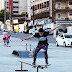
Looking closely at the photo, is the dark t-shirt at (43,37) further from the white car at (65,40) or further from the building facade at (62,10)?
the building facade at (62,10)

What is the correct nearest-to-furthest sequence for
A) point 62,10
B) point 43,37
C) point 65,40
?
point 43,37, point 65,40, point 62,10

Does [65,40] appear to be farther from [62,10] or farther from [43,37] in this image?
[62,10]

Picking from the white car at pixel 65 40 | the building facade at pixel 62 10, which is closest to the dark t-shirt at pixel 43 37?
the white car at pixel 65 40

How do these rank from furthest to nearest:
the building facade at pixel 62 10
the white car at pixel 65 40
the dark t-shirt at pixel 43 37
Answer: the building facade at pixel 62 10, the white car at pixel 65 40, the dark t-shirt at pixel 43 37

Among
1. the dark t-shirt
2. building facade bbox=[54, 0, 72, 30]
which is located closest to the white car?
the dark t-shirt

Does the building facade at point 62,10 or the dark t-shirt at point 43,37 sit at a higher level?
the dark t-shirt at point 43,37

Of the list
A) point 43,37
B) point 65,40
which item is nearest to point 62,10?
point 65,40

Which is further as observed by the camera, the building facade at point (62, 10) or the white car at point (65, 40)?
the building facade at point (62, 10)

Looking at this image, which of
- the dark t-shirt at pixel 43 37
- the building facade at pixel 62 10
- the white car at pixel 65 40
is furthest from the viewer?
the building facade at pixel 62 10

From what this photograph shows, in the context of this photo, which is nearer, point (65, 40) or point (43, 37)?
point (43, 37)

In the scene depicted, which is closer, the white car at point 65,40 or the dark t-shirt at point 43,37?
the dark t-shirt at point 43,37

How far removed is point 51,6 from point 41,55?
76758 mm

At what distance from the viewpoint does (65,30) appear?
93.5 m

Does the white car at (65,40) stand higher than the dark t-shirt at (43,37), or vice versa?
the dark t-shirt at (43,37)
